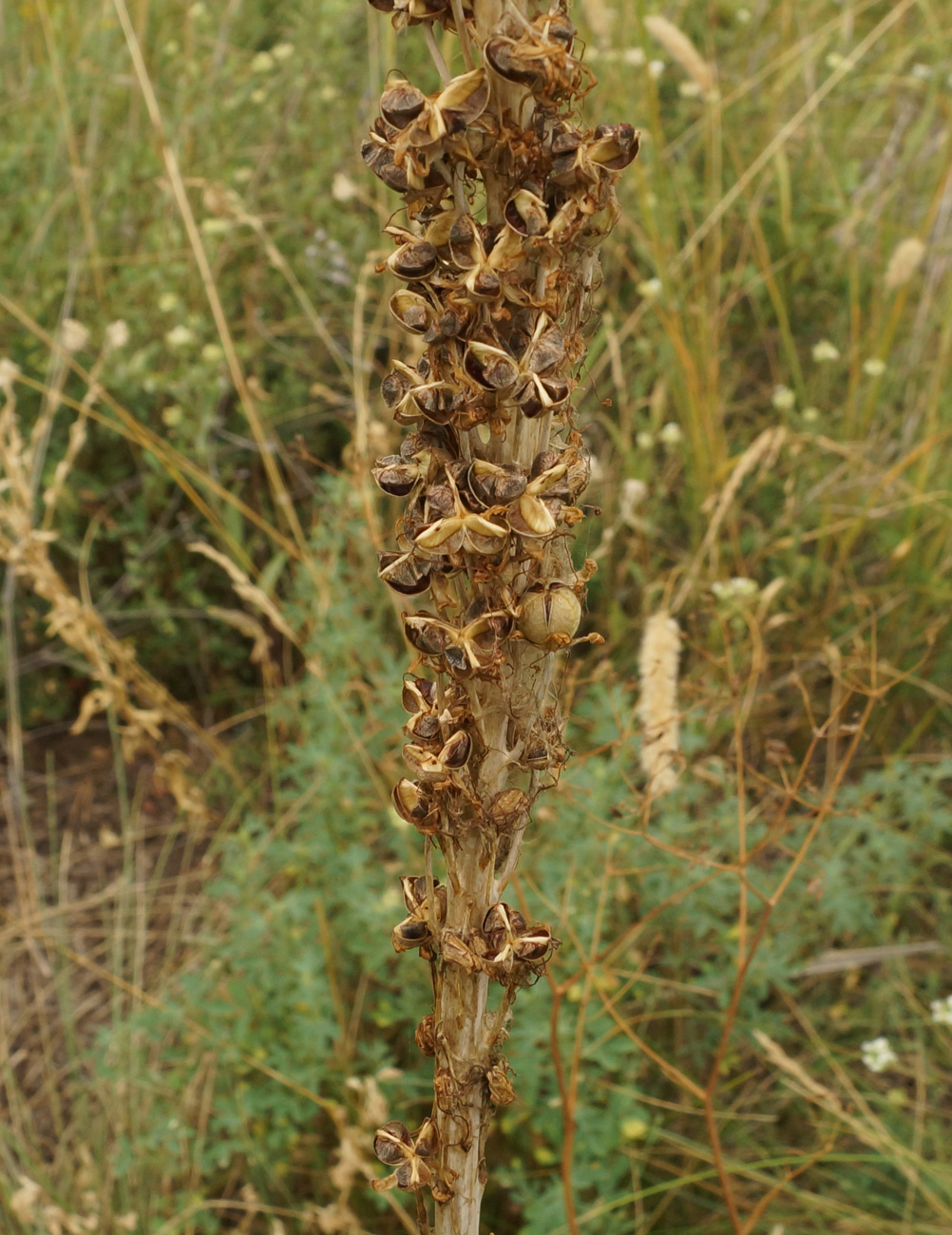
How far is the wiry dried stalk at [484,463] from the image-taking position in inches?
23.4

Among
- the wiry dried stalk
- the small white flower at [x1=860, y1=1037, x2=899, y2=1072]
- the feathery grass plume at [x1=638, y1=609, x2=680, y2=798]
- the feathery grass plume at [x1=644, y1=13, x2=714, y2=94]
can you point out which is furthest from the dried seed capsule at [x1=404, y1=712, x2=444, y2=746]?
the feathery grass plume at [x1=644, y1=13, x2=714, y2=94]

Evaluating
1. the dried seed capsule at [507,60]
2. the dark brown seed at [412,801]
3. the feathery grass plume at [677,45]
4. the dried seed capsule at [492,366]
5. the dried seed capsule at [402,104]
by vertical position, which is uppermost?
the dried seed capsule at [507,60]

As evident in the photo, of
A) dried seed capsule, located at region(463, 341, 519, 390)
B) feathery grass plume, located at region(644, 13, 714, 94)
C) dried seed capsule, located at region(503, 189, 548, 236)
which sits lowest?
feathery grass plume, located at region(644, 13, 714, 94)

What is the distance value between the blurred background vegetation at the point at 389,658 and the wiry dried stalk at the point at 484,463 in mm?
710

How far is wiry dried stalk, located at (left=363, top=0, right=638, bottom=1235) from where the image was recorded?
1.95 ft

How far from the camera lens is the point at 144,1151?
6.81 feet

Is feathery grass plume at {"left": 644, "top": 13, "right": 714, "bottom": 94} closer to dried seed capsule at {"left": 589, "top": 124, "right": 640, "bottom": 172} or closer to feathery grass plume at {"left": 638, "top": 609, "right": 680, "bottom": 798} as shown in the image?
feathery grass plume at {"left": 638, "top": 609, "right": 680, "bottom": 798}

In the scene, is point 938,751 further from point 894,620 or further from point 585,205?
point 585,205

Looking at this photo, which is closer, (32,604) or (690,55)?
(690,55)

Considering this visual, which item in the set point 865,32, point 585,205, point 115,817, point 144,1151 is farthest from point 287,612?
point 865,32

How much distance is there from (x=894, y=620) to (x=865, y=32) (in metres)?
2.52

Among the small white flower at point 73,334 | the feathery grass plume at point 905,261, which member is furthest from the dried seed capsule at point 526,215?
the feathery grass plume at point 905,261

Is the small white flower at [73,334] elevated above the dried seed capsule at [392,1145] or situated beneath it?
situated beneath

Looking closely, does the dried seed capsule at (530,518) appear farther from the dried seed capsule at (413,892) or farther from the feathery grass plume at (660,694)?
the feathery grass plume at (660,694)
